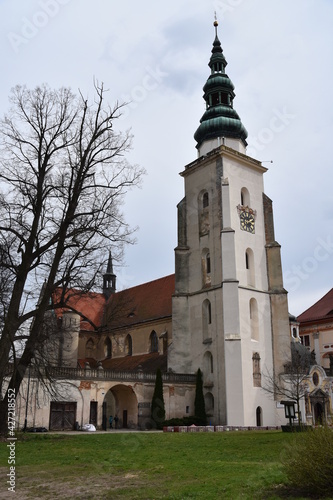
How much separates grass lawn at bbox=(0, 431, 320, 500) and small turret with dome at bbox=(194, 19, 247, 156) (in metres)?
29.4

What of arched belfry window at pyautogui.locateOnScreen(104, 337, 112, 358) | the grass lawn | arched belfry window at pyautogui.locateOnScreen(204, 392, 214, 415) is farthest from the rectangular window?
the grass lawn

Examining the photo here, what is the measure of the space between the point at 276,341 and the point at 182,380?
732 cm

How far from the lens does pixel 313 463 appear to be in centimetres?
789

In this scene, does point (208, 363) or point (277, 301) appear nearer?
point (208, 363)

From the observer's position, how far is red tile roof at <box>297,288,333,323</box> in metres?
51.5

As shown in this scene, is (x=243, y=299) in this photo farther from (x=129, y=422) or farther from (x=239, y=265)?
(x=129, y=422)

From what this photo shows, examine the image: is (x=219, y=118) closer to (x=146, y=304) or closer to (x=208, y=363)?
(x=146, y=304)

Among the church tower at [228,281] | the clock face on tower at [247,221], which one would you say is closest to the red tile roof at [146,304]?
the church tower at [228,281]

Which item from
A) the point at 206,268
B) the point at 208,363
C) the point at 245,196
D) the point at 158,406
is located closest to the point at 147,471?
the point at 158,406

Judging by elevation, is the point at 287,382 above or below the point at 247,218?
below

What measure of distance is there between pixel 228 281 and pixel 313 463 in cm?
2799

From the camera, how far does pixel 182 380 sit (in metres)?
35.9

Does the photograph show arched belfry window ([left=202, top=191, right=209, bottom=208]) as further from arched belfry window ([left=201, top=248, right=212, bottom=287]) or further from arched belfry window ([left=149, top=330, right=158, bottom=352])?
arched belfry window ([left=149, top=330, right=158, bottom=352])

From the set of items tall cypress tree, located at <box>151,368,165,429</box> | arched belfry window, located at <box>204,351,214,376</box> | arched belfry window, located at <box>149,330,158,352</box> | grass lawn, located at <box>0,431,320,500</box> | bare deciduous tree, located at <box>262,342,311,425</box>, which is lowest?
grass lawn, located at <box>0,431,320,500</box>
